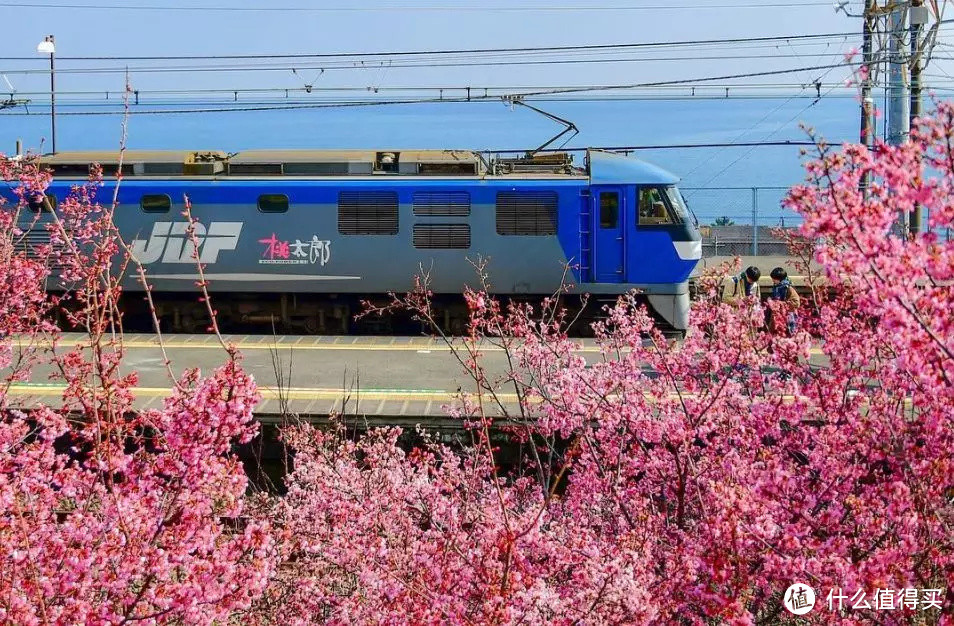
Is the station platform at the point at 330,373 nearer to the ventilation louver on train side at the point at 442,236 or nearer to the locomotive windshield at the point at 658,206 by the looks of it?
the ventilation louver on train side at the point at 442,236

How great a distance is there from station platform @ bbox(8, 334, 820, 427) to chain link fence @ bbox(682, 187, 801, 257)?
9662 mm

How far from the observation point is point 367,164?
1541 centimetres

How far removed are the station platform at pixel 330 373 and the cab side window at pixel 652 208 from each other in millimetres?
1927

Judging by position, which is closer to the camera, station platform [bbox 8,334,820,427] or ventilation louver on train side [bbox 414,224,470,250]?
station platform [bbox 8,334,820,427]

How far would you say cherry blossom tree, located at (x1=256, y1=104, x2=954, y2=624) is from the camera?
11.7ft

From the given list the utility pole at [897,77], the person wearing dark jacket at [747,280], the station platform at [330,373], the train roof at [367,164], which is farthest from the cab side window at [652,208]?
the utility pole at [897,77]

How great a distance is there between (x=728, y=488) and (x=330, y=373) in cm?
855

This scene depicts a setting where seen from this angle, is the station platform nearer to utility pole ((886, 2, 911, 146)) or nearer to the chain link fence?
utility pole ((886, 2, 911, 146))

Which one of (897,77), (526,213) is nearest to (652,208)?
(526,213)

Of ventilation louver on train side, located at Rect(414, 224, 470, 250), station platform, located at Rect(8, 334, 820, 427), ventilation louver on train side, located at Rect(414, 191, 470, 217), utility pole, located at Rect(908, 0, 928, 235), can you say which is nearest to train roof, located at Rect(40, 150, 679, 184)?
ventilation louver on train side, located at Rect(414, 191, 470, 217)

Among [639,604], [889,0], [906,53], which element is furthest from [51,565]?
[889,0]

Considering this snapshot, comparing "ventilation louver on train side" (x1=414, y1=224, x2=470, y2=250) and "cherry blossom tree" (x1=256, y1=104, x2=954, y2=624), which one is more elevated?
"ventilation louver on train side" (x1=414, y1=224, x2=470, y2=250)

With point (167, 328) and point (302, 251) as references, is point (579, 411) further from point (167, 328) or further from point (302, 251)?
point (167, 328)

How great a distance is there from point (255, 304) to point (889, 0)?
10.9 metres
